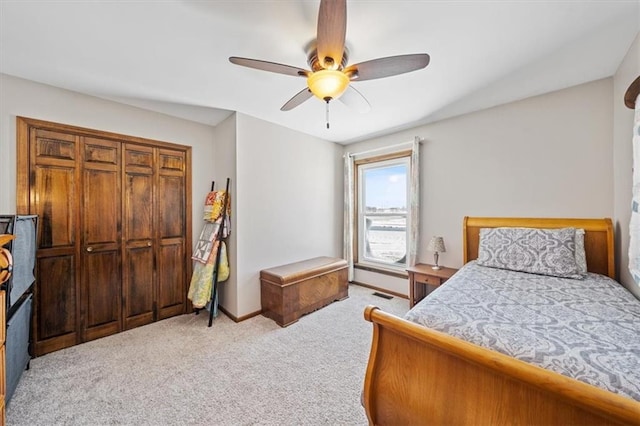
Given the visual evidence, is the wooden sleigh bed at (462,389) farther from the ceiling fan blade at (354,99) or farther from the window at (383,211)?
the window at (383,211)

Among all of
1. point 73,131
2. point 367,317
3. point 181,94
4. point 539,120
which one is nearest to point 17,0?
point 181,94

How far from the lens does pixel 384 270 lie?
3.91 meters

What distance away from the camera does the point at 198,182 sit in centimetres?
321

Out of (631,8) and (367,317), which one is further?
(631,8)

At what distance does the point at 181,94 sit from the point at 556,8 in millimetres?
2960

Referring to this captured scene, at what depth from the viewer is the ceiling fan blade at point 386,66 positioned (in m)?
1.44

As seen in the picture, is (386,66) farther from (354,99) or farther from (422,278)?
(422,278)

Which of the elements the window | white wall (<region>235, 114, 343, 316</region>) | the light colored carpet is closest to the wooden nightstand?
the window

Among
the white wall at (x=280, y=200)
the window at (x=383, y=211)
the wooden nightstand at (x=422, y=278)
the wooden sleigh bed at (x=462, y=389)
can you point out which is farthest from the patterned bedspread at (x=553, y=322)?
the white wall at (x=280, y=200)

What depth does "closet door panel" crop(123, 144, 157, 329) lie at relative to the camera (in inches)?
106

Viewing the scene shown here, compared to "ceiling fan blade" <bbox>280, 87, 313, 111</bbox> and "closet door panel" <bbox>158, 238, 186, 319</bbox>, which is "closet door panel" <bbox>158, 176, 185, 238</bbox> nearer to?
"closet door panel" <bbox>158, 238, 186, 319</bbox>

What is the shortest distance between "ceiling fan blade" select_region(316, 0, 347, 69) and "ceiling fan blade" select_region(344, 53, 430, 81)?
0.48 ft

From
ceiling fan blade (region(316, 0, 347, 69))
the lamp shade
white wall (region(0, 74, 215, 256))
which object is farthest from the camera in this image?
the lamp shade

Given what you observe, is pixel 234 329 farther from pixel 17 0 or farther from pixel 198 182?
pixel 17 0
